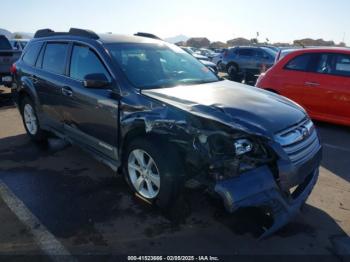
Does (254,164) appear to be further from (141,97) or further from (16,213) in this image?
(16,213)

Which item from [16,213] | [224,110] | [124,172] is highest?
[224,110]

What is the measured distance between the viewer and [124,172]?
401cm

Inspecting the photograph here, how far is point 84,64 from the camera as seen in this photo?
176 inches

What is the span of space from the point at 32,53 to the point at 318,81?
538cm

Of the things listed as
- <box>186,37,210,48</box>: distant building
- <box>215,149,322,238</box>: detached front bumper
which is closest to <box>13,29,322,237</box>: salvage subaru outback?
<box>215,149,322,238</box>: detached front bumper

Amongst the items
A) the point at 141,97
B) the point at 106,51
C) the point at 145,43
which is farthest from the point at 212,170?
the point at 145,43

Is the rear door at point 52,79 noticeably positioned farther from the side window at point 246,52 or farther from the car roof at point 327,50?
the side window at point 246,52

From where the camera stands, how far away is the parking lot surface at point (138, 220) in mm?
3162

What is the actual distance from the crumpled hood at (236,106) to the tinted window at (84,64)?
0.85 meters

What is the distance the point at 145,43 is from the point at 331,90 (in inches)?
160

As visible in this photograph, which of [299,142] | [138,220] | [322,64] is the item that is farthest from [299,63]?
[138,220]

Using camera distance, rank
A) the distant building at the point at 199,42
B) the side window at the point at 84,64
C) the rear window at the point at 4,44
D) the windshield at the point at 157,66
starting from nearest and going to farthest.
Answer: the windshield at the point at 157,66 < the side window at the point at 84,64 < the rear window at the point at 4,44 < the distant building at the point at 199,42

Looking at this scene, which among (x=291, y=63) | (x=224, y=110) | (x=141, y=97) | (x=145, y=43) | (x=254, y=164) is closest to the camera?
(x=254, y=164)

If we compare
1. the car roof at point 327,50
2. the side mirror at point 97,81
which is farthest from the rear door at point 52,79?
the car roof at point 327,50
